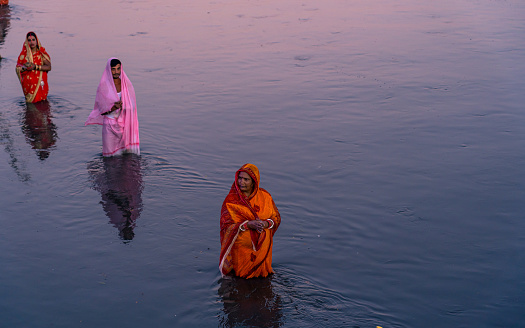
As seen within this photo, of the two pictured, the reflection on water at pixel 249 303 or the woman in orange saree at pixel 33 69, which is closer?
the reflection on water at pixel 249 303

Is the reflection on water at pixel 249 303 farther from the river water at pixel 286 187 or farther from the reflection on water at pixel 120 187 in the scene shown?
the reflection on water at pixel 120 187

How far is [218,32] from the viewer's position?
21781 mm

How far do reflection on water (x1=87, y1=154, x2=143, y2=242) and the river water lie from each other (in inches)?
1.6

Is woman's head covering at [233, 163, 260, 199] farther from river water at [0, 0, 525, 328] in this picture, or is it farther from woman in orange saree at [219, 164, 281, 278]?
river water at [0, 0, 525, 328]

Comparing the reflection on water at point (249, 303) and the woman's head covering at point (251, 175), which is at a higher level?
the woman's head covering at point (251, 175)

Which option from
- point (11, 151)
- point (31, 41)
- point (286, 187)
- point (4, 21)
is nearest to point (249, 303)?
point (286, 187)

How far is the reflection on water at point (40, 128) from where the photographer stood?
10.7m

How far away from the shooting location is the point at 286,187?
8945 millimetres

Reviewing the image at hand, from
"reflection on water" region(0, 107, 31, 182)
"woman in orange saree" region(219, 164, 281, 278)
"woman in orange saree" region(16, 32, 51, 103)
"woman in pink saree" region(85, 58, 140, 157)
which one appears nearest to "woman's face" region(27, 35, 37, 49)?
"woman in orange saree" region(16, 32, 51, 103)

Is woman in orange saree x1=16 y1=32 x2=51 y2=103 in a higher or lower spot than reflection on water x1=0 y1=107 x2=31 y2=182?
higher

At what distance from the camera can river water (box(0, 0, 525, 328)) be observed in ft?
19.9

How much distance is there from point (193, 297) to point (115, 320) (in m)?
0.82

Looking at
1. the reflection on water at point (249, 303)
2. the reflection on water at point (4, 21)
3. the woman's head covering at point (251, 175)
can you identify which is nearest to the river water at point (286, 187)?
the reflection on water at point (249, 303)

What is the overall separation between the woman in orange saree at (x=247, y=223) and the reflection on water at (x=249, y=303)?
21 centimetres
